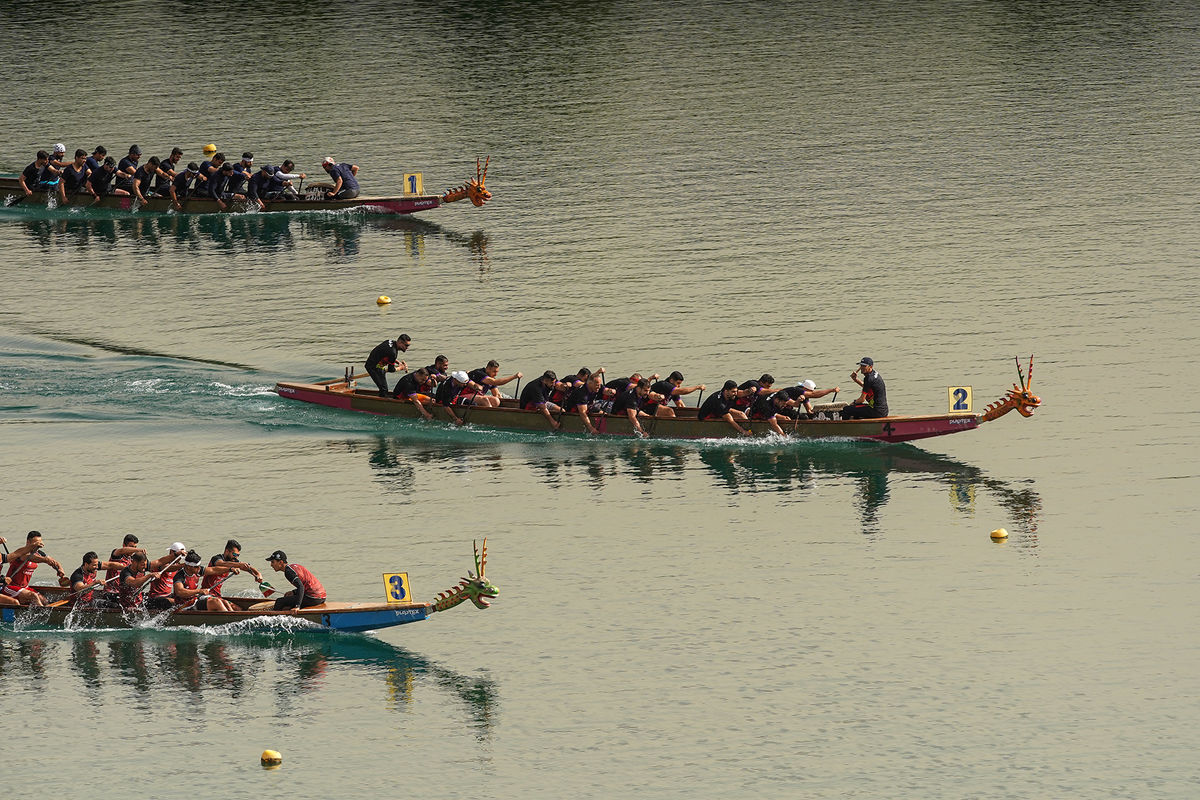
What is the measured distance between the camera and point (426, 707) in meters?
30.5

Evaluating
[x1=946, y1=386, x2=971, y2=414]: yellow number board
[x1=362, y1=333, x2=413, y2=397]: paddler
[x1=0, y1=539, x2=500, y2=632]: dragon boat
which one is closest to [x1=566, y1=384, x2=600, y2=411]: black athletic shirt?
[x1=362, y1=333, x2=413, y2=397]: paddler

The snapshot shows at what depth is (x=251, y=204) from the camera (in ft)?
210

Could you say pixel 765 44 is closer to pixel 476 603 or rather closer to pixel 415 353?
pixel 415 353

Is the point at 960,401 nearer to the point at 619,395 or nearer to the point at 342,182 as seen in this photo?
the point at 619,395

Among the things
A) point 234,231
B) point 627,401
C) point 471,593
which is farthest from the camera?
point 234,231

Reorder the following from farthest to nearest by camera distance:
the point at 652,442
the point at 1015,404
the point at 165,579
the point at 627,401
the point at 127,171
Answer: the point at 127,171
the point at 652,442
the point at 627,401
the point at 1015,404
the point at 165,579

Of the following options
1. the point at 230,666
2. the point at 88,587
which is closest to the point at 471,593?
the point at 230,666

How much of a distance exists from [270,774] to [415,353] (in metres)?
21.7

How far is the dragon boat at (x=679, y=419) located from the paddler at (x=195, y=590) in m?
11.2

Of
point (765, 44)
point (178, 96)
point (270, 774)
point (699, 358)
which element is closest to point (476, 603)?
point (270, 774)

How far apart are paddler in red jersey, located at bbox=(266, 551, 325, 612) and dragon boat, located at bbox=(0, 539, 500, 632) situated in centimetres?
15

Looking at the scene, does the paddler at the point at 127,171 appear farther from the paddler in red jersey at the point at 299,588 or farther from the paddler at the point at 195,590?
the paddler in red jersey at the point at 299,588

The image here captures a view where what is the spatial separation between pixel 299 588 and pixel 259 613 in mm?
1001

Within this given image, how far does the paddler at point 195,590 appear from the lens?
33031 millimetres
